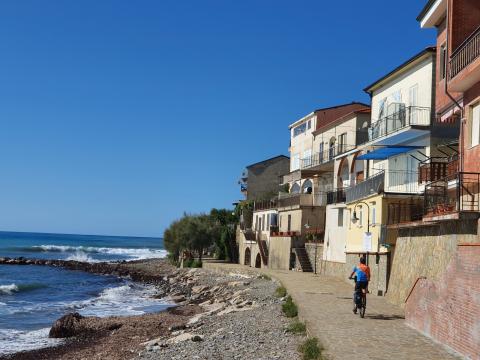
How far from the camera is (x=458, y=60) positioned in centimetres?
1592

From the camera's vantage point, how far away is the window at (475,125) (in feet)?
49.6

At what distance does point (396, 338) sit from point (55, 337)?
17007mm

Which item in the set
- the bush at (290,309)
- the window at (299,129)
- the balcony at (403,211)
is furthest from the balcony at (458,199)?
the window at (299,129)

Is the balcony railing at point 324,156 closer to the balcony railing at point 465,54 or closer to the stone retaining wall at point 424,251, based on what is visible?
the stone retaining wall at point 424,251

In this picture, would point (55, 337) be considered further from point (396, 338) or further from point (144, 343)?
point (396, 338)

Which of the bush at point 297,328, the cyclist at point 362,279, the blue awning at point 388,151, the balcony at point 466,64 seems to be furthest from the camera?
the blue awning at point 388,151

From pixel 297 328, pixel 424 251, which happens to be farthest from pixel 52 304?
pixel 424 251

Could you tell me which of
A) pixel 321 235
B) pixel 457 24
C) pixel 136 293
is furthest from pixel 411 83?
pixel 136 293

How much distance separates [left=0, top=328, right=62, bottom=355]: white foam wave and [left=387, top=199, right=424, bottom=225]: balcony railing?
585 inches

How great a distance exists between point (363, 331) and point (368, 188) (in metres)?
14.6

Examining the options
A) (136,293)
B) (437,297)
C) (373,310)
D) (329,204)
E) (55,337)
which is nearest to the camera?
(437,297)

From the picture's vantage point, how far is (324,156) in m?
48.7

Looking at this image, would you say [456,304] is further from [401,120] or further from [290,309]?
[401,120]

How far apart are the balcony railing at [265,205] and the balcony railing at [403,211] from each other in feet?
88.5
